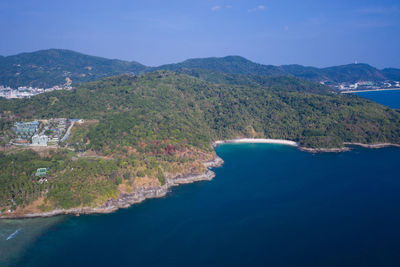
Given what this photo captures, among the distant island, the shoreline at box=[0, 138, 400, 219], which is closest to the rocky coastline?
the shoreline at box=[0, 138, 400, 219]

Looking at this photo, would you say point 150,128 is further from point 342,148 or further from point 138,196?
point 342,148

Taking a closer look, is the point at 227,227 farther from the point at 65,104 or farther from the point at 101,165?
the point at 65,104

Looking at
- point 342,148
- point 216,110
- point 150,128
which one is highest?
point 216,110

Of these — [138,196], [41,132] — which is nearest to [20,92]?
[41,132]

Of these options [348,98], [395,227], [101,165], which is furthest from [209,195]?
[348,98]

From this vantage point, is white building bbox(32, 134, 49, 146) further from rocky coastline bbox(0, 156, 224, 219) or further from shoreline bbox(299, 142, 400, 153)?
shoreline bbox(299, 142, 400, 153)

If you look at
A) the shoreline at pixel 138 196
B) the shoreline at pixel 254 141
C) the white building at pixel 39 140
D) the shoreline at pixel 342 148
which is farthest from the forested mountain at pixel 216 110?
the white building at pixel 39 140

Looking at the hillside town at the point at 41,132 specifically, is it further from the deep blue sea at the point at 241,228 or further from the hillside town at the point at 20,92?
the hillside town at the point at 20,92
